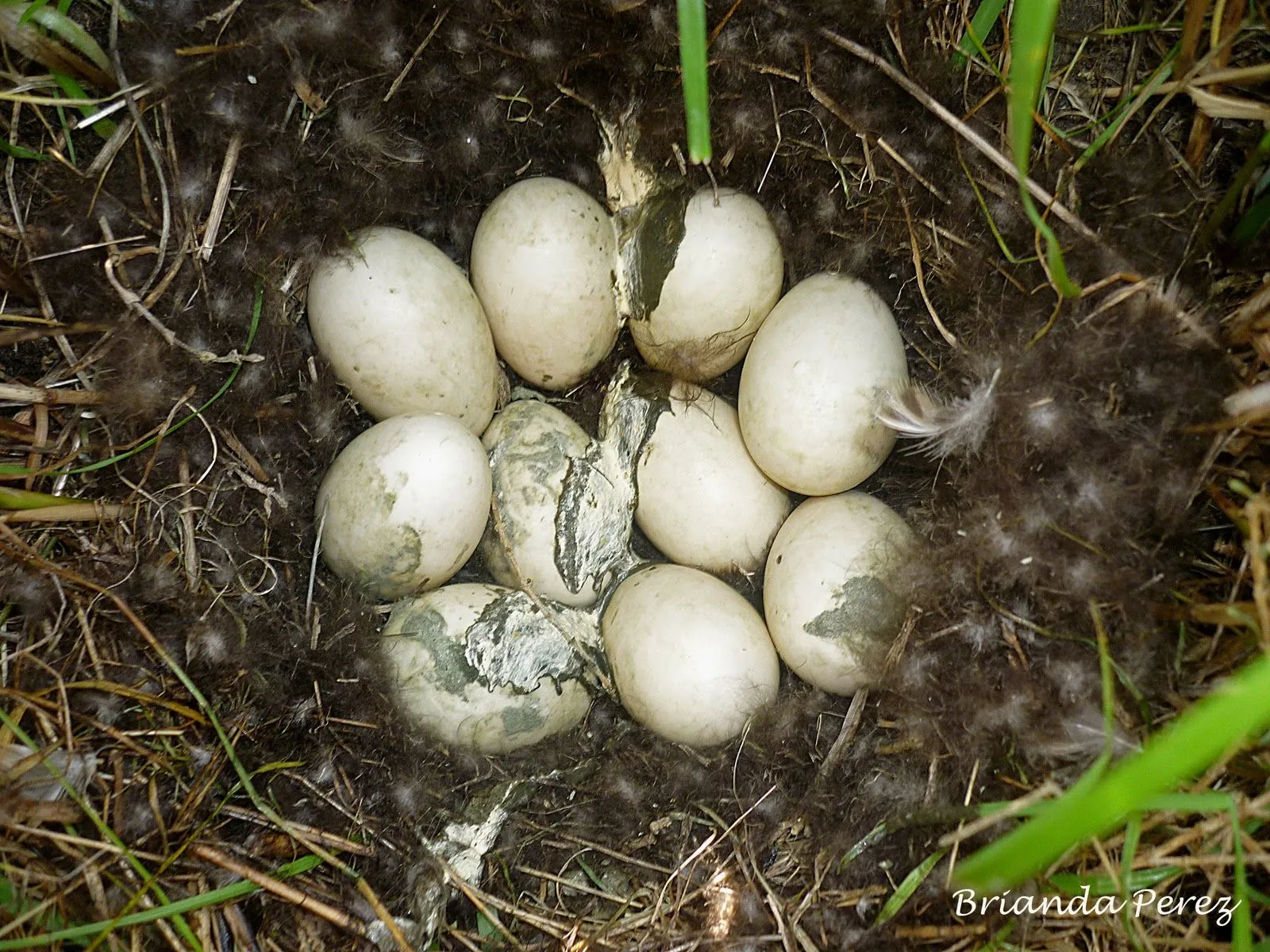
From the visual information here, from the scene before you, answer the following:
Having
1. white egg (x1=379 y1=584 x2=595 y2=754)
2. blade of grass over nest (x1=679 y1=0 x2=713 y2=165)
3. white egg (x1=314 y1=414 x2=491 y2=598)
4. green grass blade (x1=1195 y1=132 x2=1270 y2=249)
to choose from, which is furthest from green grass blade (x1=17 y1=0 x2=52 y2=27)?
green grass blade (x1=1195 y1=132 x2=1270 y2=249)

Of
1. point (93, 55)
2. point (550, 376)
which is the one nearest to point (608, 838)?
point (550, 376)

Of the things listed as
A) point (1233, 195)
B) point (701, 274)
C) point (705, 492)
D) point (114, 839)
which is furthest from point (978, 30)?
point (114, 839)

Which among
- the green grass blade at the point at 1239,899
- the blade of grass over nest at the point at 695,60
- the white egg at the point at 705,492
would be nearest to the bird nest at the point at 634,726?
the green grass blade at the point at 1239,899

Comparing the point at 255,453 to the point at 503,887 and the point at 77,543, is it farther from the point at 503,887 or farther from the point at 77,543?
the point at 503,887

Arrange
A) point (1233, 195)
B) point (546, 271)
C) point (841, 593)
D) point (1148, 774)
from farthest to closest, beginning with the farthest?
point (546, 271), point (841, 593), point (1233, 195), point (1148, 774)

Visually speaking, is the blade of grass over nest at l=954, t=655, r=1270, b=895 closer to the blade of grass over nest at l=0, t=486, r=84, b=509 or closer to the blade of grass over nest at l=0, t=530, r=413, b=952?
the blade of grass over nest at l=0, t=530, r=413, b=952

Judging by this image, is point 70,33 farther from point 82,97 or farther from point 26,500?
point 26,500

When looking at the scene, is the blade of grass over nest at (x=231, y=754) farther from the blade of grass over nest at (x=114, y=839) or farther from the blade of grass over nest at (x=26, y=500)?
the blade of grass over nest at (x=114, y=839)
